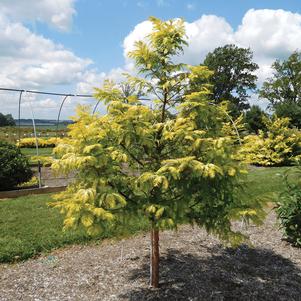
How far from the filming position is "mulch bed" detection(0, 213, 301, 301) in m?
4.41

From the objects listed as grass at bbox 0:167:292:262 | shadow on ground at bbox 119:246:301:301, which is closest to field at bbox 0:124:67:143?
grass at bbox 0:167:292:262

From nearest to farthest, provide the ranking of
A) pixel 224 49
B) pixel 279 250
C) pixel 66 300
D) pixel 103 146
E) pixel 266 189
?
pixel 103 146 → pixel 66 300 → pixel 279 250 → pixel 266 189 → pixel 224 49

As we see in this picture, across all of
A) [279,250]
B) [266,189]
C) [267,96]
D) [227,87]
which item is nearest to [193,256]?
[279,250]

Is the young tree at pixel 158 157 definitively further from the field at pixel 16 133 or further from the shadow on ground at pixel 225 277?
the field at pixel 16 133

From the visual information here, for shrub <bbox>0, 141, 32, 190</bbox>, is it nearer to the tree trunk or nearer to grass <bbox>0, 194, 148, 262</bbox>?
grass <bbox>0, 194, 148, 262</bbox>

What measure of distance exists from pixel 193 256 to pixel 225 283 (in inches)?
38.2

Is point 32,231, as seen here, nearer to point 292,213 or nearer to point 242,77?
point 292,213

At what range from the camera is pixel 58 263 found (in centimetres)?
534

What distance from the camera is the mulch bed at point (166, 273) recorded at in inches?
174

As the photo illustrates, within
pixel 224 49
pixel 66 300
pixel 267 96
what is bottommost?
pixel 66 300

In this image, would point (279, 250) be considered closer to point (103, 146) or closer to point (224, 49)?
point (103, 146)

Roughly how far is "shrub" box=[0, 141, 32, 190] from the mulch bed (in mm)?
5712

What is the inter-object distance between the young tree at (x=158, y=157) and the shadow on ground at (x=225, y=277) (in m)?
1.06

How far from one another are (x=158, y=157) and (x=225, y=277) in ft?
7.10
